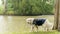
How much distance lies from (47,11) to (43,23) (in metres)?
1.82

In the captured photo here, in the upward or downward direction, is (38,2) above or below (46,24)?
above

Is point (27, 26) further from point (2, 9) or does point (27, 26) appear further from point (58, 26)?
point (2, 9)

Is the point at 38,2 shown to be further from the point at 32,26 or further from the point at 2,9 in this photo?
the point at 32,26

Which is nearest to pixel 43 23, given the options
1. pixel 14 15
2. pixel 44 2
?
pixel 44 2

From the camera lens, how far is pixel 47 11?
5.47 metres

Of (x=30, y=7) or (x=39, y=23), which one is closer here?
(x=39, y=23)

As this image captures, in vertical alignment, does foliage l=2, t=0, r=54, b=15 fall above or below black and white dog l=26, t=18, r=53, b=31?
above

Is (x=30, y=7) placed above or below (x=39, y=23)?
above

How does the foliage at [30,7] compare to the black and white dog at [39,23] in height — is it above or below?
above

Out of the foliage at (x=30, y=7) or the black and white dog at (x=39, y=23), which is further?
the foliage at (x=30, y=7)

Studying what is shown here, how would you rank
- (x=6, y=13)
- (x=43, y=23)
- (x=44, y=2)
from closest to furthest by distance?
(x=43, y=23)
(x=44, y=2)
(x=6, y=13)

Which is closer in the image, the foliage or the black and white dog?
the black and white dog

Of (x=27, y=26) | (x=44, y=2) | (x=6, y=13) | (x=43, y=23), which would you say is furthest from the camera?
(x=6, y=13)

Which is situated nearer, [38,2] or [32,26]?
[32,26]
